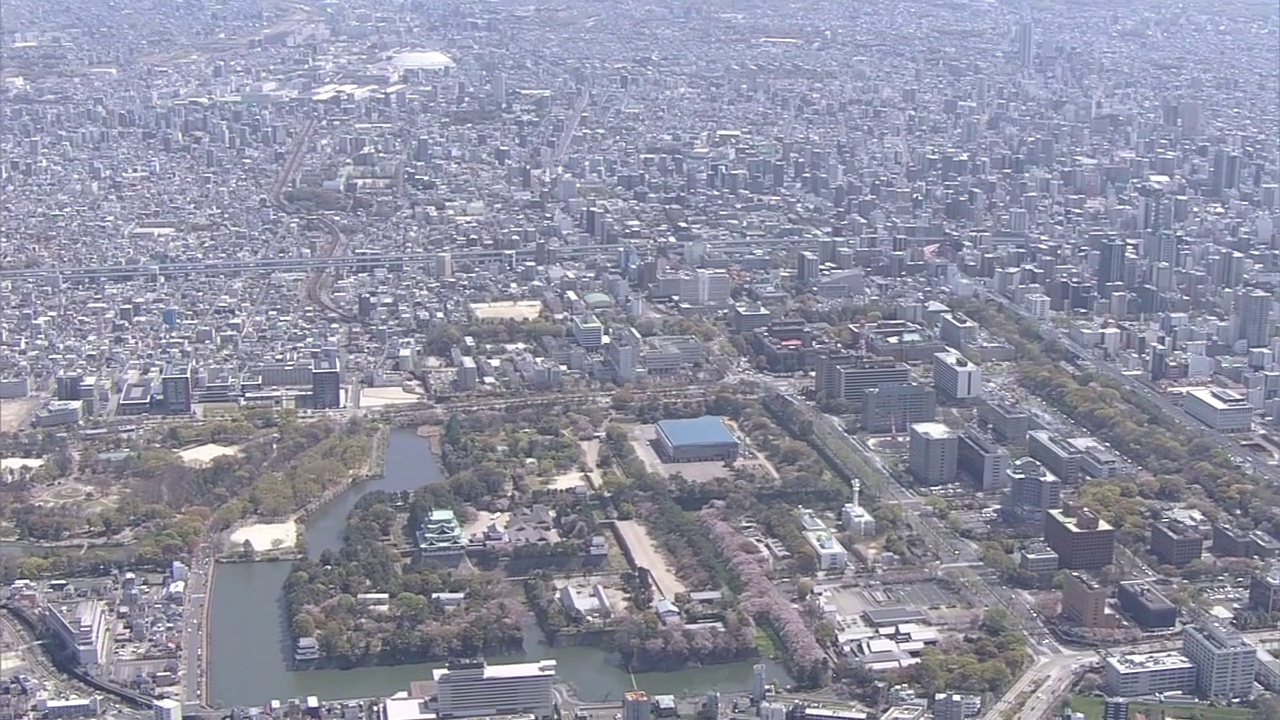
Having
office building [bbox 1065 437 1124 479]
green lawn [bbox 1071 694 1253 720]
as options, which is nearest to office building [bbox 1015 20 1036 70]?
office building [bbox 1065 437 1124 479]

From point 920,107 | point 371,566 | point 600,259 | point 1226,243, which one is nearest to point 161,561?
point 371,566

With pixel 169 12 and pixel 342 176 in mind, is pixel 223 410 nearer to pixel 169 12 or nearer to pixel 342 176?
pixel 342 176

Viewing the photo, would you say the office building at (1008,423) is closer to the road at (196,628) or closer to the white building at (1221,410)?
the white building at (1221,410)

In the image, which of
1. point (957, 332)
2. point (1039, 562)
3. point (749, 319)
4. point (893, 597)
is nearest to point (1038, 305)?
point (957, 332)

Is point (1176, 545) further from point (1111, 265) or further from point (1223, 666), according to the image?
point (1111, 265)

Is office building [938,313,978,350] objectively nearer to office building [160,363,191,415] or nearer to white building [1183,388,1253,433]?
white building [1183,388,1253,433]

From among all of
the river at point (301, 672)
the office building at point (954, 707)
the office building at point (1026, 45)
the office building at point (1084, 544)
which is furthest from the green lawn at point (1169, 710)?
the office building at point (1026, 45)
